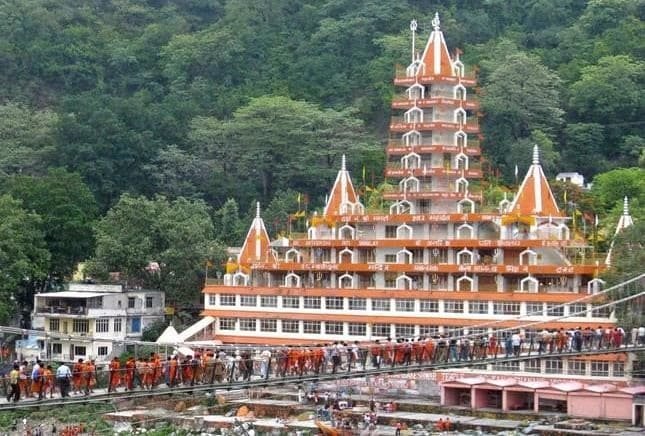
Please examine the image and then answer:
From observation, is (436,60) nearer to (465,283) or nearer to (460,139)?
(460,139)

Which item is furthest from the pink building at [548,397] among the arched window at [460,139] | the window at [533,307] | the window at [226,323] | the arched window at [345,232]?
the arched window at [460,139]

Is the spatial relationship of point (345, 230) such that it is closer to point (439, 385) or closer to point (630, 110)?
point (439, 385)

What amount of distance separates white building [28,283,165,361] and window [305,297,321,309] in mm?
8208

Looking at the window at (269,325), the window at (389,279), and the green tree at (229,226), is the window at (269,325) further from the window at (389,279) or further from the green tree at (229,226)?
the green tree at (229,226)

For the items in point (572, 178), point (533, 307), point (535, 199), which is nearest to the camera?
point (533, 307)

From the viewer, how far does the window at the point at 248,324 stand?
188ft

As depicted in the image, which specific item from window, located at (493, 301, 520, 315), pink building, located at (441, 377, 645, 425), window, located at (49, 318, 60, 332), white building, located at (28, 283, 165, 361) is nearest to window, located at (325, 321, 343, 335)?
pink building, located at (441, 377, 645, 425)

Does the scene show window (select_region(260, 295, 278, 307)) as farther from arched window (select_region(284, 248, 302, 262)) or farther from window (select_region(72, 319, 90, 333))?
window (select_region(72, 319, 90, 333))

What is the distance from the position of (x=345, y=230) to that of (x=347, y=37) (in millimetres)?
32066

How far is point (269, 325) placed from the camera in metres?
56.8

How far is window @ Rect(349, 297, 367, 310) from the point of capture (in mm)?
54938

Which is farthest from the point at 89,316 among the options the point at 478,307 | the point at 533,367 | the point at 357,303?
the point at 533,367

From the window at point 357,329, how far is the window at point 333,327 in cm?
39

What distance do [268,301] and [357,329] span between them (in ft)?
13.3
